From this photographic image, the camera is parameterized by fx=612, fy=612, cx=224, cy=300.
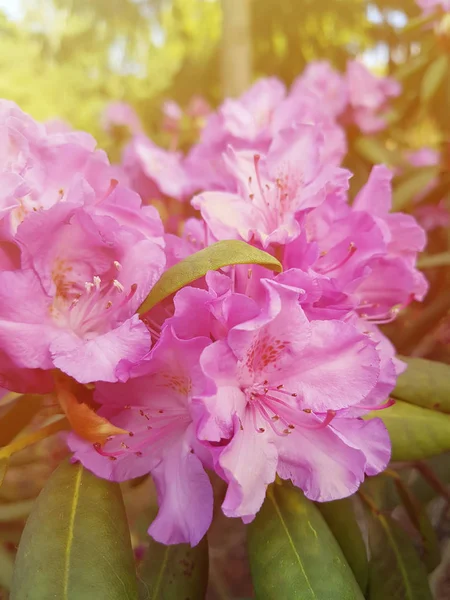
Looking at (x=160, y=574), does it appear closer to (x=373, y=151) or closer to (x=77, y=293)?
(x=77, y=293)

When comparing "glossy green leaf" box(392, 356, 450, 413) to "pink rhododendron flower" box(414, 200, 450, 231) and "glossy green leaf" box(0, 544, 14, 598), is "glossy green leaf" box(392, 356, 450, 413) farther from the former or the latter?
"pink rhododendron flower" box(414, 200, 450, 231)

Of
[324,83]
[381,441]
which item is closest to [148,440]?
[381,441]

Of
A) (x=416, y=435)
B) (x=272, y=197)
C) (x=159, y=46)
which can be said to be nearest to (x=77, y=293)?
(x=272, y=197)

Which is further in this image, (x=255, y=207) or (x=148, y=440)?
(x=255, y=207)

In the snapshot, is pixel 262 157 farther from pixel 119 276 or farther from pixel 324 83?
pixel 324 83

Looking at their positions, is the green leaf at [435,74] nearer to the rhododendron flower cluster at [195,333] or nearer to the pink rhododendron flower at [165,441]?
the rhododendron flower cluster at [195,333]

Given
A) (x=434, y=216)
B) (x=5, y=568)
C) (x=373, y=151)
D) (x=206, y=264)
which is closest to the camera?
(x=206, y=264)
